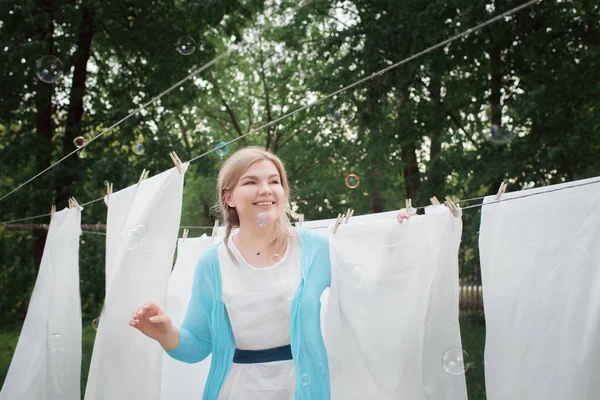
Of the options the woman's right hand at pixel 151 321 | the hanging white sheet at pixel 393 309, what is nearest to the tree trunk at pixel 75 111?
the hanging white sheet at pixel 393 309

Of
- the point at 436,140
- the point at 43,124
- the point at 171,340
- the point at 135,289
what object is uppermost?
the point at 43,124

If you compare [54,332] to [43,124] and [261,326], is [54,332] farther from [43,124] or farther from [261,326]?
[43,124]

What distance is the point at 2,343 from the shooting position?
1149cm

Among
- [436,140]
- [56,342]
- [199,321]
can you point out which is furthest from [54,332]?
[436,140]

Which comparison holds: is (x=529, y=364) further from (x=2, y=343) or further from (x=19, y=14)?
(x=2, y=343)

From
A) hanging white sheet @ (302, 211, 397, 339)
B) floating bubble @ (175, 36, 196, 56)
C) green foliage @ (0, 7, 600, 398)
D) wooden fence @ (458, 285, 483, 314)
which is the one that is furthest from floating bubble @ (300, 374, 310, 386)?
wooden fence @ (458, 285, 483, 314)

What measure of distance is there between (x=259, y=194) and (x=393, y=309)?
1.23m

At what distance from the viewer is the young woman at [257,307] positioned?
2.04 metres

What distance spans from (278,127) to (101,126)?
4433 mm

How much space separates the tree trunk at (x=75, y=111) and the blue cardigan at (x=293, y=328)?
28.2 ft

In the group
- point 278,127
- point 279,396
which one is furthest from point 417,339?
point 278,127

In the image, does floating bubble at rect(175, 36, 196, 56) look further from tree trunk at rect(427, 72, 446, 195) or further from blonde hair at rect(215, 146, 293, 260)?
tree trunk at rect(427, 72, 446, 195)

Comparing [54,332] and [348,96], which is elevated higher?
[348,96]

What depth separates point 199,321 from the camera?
2170 millimetres
